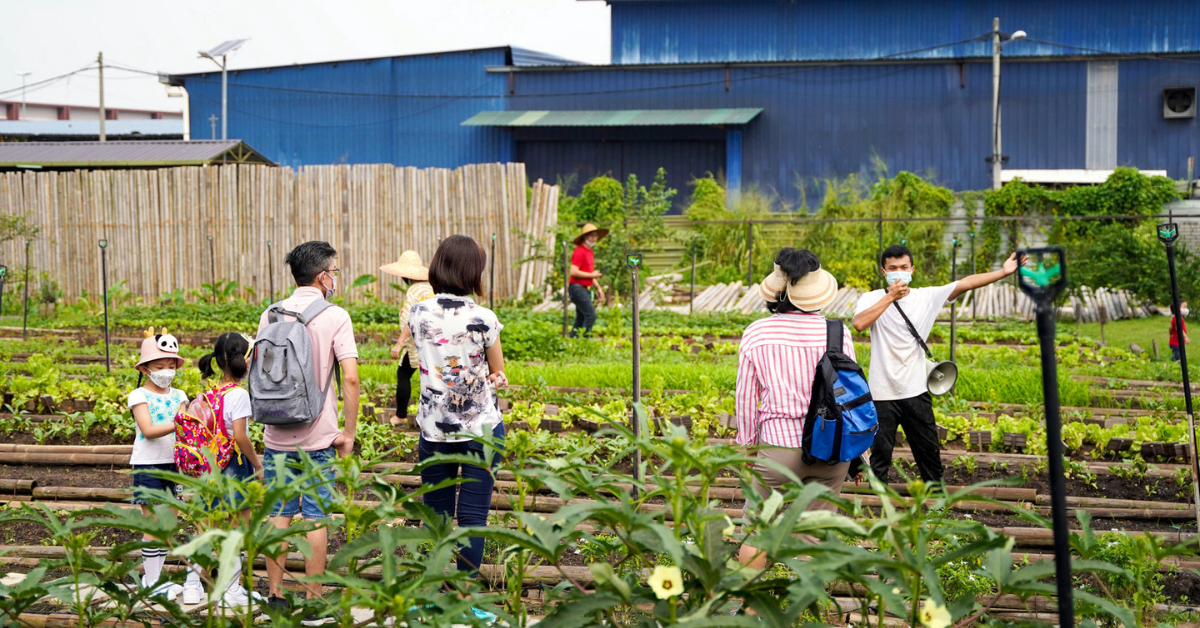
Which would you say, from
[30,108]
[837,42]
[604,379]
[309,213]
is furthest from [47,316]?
[30,108]

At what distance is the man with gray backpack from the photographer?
13.9ft

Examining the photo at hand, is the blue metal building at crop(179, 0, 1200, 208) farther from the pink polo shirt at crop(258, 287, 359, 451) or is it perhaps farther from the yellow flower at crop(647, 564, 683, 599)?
the yellow flower at crop(647, 564, 683, 599)

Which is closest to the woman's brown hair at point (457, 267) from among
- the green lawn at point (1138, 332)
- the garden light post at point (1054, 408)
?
the garden light post at point (1054, 408)

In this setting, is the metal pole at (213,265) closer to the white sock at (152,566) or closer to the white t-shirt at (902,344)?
the white sock at (152,566)

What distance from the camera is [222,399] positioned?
449 cm

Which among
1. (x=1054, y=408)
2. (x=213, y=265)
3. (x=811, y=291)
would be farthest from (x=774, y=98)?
(x=1054, y=408)

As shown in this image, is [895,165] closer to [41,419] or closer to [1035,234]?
[1035,234]

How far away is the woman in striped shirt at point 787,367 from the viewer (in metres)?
4.08

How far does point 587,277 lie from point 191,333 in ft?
18.9

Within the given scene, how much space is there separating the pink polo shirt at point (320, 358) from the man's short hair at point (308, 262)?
0.17 ft

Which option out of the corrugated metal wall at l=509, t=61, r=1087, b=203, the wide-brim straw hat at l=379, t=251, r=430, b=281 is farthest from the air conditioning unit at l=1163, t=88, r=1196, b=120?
the wide-brim straw hat at l=379, t=251, r=430, b=281

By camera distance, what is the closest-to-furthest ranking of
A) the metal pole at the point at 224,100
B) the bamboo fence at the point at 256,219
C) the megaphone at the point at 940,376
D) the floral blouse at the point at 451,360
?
1. the floral blouse at the point at 451,360
2. the megaphone at the point at 940,376
3. the bamboo fence at the point at 256,219
4. the metal pole at the point at 224,100

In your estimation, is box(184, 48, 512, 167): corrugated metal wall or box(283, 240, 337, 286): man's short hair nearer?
box(283, 240, 337, 286): man's short hair

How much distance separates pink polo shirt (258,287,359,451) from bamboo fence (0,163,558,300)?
1176cm
